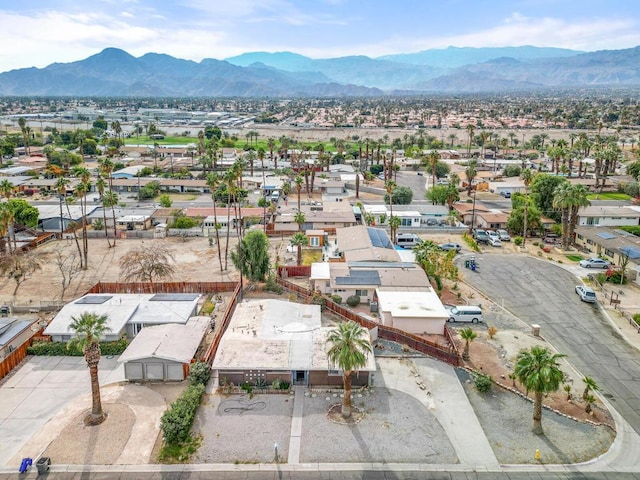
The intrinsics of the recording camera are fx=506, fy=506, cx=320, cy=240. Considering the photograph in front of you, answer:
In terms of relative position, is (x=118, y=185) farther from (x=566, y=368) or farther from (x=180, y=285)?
(x=566, y=368)

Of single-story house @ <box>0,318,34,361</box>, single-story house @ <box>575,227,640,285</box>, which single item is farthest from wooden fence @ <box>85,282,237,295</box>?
single-story house @ <box>575,227,640,285</box>

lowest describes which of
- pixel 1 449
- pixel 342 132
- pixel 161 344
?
pixel 1 449

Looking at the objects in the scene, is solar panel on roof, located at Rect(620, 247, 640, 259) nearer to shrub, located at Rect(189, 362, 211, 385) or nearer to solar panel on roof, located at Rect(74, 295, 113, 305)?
shrub, located at Rect(189, 362, 211, 385)

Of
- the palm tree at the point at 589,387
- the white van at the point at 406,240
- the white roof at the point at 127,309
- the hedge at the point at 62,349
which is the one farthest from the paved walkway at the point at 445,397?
the white van at the point at 406,240

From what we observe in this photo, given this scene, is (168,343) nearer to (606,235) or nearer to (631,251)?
(631,251)

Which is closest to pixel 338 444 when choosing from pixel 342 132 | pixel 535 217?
pixel 535 217

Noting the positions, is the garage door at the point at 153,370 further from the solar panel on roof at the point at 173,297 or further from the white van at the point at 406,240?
the white van at the point at 406,240
